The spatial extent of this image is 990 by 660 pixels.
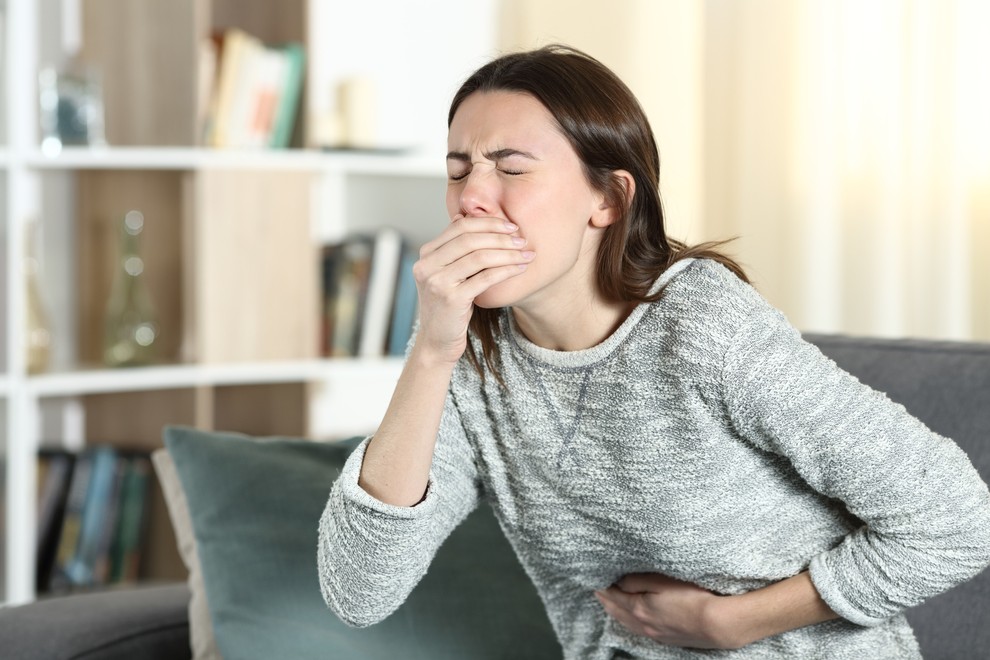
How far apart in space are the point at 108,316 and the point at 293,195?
0.49m

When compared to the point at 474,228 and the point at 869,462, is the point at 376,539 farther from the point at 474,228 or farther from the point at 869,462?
the point at 869,462

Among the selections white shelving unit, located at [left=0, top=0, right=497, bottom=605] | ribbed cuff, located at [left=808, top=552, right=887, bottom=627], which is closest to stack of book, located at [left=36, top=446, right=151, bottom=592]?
white shelving unit, located at [left=0, top=0, right=497, bottom=605]

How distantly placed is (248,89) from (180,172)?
0.25 meters

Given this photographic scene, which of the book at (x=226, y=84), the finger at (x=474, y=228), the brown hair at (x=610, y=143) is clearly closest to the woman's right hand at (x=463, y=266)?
the finger at (x=474, y=228)

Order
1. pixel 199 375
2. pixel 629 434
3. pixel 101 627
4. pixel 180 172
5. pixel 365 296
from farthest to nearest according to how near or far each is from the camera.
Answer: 1. pixel 365 296
2. pixel 180 172
3. pixel 199 375
4. pixel 101 627
5. pixel 629 434

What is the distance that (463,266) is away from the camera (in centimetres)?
115

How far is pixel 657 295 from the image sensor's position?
121 centimetres

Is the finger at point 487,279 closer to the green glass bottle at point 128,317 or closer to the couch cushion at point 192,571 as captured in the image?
the couch cushion at point 192,571

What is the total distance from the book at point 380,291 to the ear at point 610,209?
1634 mm

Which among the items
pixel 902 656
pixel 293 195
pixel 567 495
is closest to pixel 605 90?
pixel 567 495

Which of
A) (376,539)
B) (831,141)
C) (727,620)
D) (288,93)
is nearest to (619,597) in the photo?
(727,620)

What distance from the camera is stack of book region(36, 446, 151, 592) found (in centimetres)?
259

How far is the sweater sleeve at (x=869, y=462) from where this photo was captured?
44.6 inches

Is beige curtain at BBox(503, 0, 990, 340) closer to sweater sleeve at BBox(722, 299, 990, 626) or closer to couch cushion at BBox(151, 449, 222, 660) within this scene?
sweater sleeve at BBox(722, 299, 990, 626)
